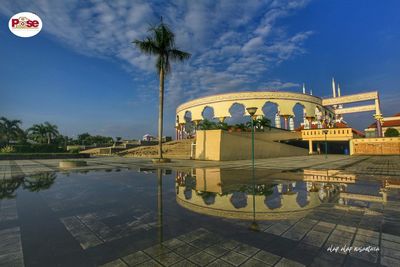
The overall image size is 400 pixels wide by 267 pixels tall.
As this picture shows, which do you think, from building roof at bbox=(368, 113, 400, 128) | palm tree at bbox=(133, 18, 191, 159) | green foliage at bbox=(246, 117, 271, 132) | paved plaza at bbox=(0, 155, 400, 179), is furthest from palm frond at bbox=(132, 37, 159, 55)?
building roof at bbox=(368, 113, 400, 128)

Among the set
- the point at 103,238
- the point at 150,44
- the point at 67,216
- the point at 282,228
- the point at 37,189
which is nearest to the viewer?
the point at 103,238

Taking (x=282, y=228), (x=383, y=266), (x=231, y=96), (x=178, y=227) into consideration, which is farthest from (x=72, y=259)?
(x=231, y=96)

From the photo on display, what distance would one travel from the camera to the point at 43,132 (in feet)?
176

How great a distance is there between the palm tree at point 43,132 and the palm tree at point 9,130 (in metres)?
7.74

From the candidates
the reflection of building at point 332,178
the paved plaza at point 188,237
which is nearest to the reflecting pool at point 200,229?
the paved plaza at point 188,237

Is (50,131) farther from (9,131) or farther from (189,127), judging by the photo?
(189,127)

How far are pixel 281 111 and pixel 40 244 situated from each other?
6883 centimetres

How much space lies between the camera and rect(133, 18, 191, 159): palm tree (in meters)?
18.5

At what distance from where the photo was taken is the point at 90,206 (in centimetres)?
566

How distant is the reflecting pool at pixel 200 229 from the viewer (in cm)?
291

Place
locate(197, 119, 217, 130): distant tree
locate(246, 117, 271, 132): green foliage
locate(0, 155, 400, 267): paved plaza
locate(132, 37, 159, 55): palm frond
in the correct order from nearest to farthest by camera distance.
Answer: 1. locate(0, 155, 400, 267): paved plaza
2. locate(132, 37, 159, 55): palm frond
3. locate(197, 119, 217, 130): distant tree
4. locate(246, 117, 271, 132): green foliage

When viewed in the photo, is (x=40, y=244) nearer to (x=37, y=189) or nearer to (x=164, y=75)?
(x=37, y=189)

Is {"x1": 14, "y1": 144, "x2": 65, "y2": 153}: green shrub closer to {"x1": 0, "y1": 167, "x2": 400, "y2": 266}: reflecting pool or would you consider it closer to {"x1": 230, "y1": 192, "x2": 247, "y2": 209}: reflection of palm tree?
{"x1": 0, "y1": 167, "x2": 400, "y2": 266}: reflecting pool

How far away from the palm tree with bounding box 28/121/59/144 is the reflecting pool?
57671 mm
